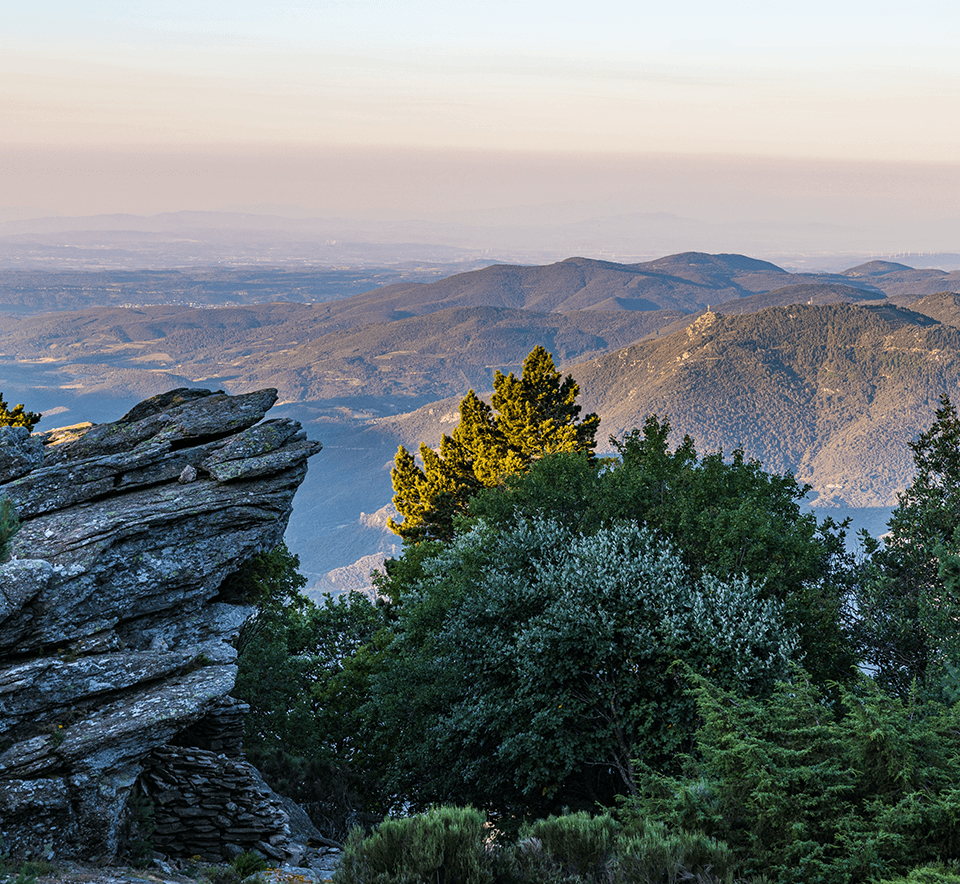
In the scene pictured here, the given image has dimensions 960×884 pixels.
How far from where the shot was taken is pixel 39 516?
16.9m

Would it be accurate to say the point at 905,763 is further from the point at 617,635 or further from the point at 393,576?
the point at 393,576

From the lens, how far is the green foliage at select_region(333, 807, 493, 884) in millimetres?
10836

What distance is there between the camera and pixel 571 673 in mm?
18500

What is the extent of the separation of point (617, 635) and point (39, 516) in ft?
44.8

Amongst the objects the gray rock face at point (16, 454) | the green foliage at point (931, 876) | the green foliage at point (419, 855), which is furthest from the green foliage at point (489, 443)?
the green foliage at point (931, 876)

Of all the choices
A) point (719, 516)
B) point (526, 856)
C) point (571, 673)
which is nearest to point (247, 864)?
point (526, 856)

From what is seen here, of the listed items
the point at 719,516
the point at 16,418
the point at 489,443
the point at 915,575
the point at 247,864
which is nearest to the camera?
the point at 247,864

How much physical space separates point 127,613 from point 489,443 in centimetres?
3500

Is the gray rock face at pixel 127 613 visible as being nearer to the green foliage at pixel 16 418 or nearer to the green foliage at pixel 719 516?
the green foliage at pixel 719 516

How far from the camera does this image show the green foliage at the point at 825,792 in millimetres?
11352

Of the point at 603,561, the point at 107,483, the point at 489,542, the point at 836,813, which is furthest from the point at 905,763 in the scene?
the point at 107,483

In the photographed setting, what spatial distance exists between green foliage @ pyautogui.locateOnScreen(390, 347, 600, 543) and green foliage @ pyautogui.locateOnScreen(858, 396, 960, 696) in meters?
22.0

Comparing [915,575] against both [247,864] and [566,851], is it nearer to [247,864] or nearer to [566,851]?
[566,851]

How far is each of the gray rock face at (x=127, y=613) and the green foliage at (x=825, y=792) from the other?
27.5 feet
